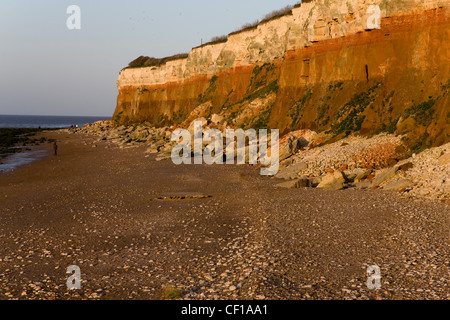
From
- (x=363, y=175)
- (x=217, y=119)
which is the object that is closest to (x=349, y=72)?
(x=363, y=175)

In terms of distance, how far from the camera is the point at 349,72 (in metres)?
34.1

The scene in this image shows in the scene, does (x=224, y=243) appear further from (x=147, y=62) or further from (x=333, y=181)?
(x=147, y=62)

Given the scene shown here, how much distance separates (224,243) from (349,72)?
2617 centimetres

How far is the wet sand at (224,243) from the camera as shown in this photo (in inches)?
372

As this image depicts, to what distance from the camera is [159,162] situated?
35.8 metres

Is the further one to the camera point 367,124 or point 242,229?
point 367,124

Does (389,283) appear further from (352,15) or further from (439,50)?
(352,15)

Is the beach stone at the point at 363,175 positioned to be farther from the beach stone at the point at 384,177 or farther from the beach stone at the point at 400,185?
the beach stone at the point at 400,185

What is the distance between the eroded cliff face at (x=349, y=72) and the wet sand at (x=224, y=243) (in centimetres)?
1075

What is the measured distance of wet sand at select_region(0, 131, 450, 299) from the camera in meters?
9.45

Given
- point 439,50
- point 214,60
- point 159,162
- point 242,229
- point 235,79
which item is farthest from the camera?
point 214,60

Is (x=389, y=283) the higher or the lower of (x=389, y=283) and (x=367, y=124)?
the lower
